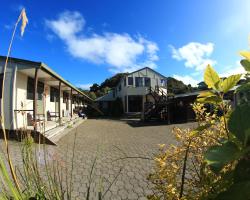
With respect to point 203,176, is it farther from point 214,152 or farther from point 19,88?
point 19,88

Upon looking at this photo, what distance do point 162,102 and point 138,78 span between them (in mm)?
13038

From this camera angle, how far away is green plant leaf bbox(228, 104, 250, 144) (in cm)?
61

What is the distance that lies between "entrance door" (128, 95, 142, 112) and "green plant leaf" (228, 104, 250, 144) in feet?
111

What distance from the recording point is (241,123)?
625 millimetres

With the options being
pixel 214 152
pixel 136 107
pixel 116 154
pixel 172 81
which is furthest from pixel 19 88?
pixel 172 81

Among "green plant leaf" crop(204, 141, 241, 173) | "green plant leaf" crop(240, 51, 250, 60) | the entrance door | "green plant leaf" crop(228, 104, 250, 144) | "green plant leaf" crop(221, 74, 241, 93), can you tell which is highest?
the entrance door

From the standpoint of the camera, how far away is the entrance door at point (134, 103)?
3456 centimetres

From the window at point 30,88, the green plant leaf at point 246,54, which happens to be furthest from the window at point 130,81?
the green plant leaf at point 246,54

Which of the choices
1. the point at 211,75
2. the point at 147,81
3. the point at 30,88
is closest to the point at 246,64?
the point at 211,75

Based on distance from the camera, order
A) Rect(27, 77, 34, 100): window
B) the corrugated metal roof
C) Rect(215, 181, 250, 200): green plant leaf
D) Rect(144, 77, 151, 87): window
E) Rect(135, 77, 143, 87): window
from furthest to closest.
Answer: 1. the corrugated metal roof
2. Rect(144, 77, 151, 87): window
3. Rect(135, 77, 143, 87): window
4. Rect(27, 77, 34, 100): window
5. Rect(215, 181, 250, 200): green plant leaf

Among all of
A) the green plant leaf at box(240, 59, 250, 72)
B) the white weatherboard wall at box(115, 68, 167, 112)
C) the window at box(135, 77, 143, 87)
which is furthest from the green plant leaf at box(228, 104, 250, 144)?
the window at box(135, 77, 143, 87)

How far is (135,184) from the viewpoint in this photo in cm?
510

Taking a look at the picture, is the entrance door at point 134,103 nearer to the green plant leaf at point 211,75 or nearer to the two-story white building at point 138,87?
the two-story white building at point 138,87

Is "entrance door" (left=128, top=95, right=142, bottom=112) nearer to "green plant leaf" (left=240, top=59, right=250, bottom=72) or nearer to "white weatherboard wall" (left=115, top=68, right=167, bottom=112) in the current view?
"white weatherboard wall" (left=115, top=68, right=167, bottom=112)
